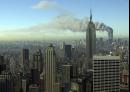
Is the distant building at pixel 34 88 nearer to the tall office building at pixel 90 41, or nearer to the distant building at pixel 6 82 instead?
the distant building at pixel 6 82

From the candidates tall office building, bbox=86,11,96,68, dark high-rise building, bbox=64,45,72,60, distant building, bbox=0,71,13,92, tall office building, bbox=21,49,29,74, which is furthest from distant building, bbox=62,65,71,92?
distant building, bbox=0,71,13,92

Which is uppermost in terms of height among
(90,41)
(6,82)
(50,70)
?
(90,41)

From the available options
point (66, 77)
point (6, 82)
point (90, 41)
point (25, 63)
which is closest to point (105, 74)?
point (66, 77)

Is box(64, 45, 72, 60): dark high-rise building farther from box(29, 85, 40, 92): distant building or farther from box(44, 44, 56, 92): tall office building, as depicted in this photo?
box(29, 85, 40, 92): distant building

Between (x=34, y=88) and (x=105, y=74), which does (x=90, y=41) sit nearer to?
(x=105, y=74)

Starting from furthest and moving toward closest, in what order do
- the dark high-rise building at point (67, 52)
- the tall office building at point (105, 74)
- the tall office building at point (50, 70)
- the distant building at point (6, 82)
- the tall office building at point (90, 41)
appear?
the tall office building at point (50, 70)
the tall office building at point (105, 74)
the distant building at point (6, 82)
the tall office building at point (90, 41)
the dark high-rise building at point (67, 52)

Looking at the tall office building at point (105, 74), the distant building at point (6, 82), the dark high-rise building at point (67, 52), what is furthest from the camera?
the tall office building at point (105, 74)

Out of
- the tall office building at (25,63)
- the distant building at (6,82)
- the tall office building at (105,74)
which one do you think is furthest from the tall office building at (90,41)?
the distant building at (6,82)
